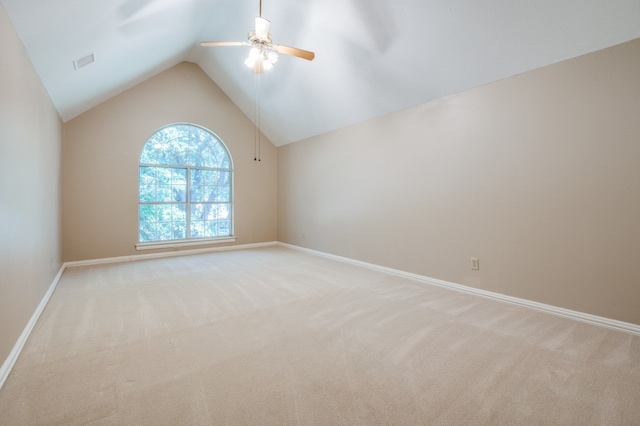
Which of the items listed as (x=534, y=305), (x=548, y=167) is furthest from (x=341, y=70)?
(x=534, y=305)

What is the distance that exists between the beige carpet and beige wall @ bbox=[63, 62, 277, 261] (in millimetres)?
1777

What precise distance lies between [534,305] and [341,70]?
136 inches

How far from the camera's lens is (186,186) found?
560 cm

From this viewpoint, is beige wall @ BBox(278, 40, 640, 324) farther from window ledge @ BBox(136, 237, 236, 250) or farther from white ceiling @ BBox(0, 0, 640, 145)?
window ledge @ BBox(136, 237, 236, 250)

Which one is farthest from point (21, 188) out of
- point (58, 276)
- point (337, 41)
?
point (337, 41)

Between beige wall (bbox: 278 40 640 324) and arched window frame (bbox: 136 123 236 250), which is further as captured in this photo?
arched window frame (bbox: 136 123 236 250)

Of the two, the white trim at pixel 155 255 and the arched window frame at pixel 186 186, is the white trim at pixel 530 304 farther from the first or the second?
the arched window frame at pixel 186 186

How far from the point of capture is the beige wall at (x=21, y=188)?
1.83 metres

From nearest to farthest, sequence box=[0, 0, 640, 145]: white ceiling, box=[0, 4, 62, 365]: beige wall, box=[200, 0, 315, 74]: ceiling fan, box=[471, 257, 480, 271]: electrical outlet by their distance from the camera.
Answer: box=[0, 4, 62, 365]: beige wall, box=[0, 0, 640, 145]: white ceiling, box=[200, 0, 315, 74]: ceiling fan, box=[471, 257, 480, 271]: electrical outlet

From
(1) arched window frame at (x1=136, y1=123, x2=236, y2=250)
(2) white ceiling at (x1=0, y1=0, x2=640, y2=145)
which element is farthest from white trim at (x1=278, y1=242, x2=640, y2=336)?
(1) arched window frame at (x1=136, y1=123, x2=236, y2=250)

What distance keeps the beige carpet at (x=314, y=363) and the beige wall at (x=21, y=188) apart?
296 mm

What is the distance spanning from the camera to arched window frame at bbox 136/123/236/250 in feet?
17.1

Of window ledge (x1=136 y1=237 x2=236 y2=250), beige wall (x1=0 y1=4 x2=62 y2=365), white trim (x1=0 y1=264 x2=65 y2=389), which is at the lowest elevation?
white trim (x1=0 y1=264 x2=65 y2=389)

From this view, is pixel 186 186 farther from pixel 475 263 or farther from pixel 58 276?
pixel 475 263
